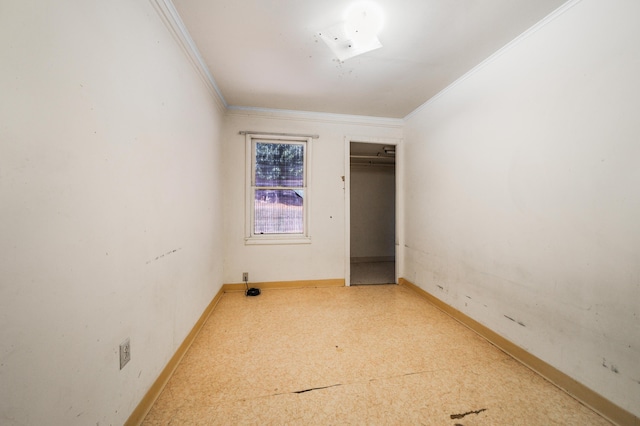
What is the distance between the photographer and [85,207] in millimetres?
925

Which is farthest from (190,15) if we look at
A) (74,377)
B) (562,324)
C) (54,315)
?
(562,324)

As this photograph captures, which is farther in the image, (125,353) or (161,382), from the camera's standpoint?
(161,382)

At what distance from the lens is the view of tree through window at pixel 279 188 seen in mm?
3275

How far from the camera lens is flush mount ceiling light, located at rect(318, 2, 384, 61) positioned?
155 cm

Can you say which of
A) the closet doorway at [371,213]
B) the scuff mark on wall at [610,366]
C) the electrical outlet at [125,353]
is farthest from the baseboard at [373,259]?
the electrical outlet at [125,353]

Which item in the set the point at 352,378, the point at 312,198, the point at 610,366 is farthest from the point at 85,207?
the point at 610,366

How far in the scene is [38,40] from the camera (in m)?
0.74

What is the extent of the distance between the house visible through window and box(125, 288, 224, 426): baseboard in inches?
56.5

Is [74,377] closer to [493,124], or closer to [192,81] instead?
[192,81]

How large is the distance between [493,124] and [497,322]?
69.1 inches

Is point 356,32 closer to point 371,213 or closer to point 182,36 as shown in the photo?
point 182,36

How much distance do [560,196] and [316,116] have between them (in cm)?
277

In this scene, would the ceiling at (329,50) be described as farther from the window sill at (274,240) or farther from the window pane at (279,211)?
the window sill at (274,240)

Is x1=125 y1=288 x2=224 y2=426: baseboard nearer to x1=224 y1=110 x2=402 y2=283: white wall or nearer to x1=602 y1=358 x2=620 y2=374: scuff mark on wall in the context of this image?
x1=224 y1=110 x2=402 y2=283: white wall
